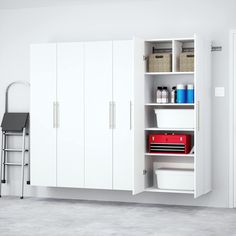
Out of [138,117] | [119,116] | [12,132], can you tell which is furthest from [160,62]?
[12,132]

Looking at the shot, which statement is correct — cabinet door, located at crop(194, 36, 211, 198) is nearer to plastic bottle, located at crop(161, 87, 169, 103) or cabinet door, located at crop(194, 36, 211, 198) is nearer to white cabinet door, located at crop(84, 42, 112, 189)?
plastic bottle, located at crop(161, 87, 169, 103)

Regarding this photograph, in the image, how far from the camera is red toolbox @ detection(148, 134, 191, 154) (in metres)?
7.02

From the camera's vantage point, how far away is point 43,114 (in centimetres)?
760

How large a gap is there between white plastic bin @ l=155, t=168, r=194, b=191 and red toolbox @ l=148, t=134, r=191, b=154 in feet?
0.82

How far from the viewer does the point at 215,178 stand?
728 cm

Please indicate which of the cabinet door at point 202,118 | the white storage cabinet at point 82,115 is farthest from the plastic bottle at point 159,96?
the cabinet door at point 202,118

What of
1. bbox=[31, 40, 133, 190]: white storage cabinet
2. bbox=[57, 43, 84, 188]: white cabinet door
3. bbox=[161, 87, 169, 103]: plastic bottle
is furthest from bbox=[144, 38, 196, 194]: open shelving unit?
bbox=[57, 43, 84, 188]: white cabinet door

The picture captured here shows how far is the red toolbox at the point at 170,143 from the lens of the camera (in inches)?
276

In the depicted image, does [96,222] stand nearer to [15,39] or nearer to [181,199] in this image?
[181,199]

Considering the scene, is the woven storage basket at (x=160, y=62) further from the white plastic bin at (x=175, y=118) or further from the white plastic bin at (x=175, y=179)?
the white plastic bin at (x=175, y=179)

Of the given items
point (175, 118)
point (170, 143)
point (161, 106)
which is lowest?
point (170, 143)

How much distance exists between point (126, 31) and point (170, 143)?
1.62 m

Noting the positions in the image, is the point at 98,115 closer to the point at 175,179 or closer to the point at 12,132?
the point at 175,179

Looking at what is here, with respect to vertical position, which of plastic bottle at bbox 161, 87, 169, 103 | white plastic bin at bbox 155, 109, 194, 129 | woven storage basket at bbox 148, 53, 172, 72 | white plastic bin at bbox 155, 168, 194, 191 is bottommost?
white plastic bin at bbox 155, 168, 194, 191
